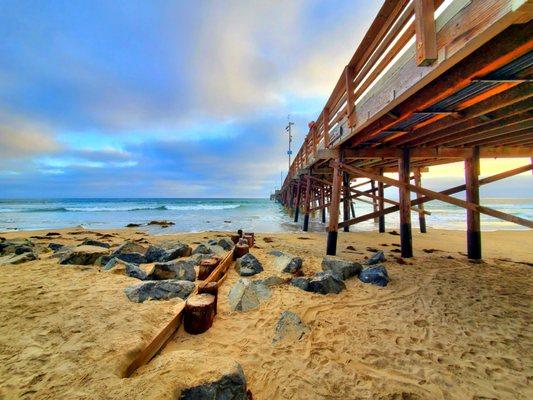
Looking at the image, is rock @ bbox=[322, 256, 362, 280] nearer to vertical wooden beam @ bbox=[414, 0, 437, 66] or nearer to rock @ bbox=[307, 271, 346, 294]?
rock @ bbox=[307, 271, 346, 294]

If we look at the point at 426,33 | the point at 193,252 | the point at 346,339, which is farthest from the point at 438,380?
the point at 193,252

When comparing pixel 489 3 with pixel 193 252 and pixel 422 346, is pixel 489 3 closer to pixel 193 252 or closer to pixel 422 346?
pixel 422 346

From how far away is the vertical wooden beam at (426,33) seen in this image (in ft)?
8.73

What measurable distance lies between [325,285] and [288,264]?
1241 mm

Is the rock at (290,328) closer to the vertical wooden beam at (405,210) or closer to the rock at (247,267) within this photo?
the rock at (247,267)

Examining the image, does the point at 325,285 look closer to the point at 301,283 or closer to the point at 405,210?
the point at 301,283

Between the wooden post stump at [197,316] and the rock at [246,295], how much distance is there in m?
0.62

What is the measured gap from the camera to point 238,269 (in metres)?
5.20

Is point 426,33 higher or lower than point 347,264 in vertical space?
higher

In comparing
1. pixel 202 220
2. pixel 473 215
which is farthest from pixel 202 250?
pixel 202 220

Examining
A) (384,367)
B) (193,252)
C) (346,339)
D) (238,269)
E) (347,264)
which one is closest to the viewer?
(384,367)

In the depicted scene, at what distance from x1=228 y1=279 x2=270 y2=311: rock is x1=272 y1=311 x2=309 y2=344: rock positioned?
0.69 meters

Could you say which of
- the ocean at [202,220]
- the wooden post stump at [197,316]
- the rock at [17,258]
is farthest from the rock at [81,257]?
the ocean at [202,220]

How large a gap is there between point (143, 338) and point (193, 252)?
4.14 m
